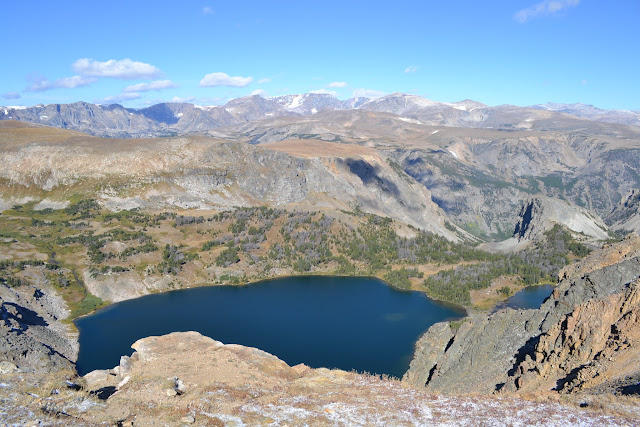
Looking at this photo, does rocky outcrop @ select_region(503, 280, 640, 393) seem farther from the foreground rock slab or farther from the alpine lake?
the alpine lake

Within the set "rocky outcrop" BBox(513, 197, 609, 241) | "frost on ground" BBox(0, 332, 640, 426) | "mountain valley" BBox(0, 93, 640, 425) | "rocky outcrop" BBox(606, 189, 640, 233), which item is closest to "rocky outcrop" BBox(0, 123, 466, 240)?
"mountain valley" BBox(0, 93, 640, 425)

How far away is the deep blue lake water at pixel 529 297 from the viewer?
3076 inches

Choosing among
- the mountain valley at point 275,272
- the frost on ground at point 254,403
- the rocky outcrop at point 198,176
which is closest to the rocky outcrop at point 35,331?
the mountain valley at point 275,272

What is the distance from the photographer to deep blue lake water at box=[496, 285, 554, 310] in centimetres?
7812

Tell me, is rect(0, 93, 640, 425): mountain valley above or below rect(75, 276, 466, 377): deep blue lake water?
above

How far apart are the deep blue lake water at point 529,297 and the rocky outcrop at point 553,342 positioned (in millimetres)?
21757

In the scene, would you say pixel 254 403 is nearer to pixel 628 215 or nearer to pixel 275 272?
pixel 275 272

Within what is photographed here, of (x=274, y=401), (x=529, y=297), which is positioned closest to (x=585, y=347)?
(x=274, y=401)

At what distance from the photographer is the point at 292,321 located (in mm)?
69188

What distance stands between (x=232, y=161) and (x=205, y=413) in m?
138

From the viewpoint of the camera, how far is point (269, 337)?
62.0 metres

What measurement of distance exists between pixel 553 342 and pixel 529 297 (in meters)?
56.0

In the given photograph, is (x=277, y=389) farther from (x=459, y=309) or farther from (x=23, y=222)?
(x=23, y=222)

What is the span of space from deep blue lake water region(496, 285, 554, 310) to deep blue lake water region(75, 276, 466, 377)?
10.6 m
